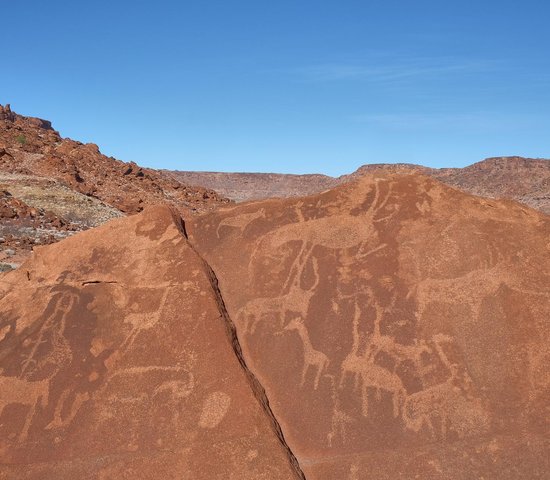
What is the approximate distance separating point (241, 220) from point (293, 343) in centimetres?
142

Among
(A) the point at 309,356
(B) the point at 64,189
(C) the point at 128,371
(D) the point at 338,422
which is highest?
(B) the point at 64,189

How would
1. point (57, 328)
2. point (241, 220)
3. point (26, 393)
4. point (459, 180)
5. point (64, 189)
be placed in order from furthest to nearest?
1. point (459, 180)
2. point (64, 189)
3. point (241, 220)
4. point (57, 328)
5. point (26, 393)

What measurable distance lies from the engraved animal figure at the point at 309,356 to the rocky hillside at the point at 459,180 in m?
36.7

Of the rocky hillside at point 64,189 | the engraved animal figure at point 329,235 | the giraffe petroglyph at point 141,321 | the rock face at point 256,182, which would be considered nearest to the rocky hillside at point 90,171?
the rocky hillside at point 64,189

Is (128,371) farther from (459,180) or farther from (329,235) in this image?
(459,180)

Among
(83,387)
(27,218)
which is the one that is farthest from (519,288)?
(27,218)

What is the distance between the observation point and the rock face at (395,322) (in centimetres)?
405

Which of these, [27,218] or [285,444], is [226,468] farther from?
[27,218]

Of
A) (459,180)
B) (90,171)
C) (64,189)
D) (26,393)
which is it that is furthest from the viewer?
(459,180)

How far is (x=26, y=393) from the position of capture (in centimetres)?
447

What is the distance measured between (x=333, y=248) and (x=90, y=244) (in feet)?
7.30

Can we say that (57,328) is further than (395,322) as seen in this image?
Yes

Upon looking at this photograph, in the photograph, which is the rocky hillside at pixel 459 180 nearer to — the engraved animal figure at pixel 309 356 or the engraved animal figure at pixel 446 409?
the engraved animal figure at pixel 446 409

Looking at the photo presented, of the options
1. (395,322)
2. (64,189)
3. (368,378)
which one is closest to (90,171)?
(64,189)
